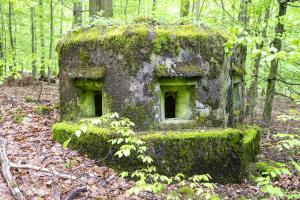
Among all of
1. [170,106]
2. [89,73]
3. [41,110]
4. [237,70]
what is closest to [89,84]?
[89,73]

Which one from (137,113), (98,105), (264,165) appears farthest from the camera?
(98,105)

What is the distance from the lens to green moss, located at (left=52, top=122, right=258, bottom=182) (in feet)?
17.6

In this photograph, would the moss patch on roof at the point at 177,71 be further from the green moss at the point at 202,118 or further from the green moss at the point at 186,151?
the green moss at the point at 186,151

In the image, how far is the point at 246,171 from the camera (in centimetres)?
618

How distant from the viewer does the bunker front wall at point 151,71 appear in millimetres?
5566

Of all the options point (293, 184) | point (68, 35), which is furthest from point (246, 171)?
point (68, 35)

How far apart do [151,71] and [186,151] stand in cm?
157

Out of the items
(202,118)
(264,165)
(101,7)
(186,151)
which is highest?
(101,7)

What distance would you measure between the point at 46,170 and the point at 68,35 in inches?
130

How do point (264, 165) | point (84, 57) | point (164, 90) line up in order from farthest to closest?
point (264, 165)
point (84, 57)
point (164, 90)

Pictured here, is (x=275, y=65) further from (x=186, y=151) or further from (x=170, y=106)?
(x=186, y=151)

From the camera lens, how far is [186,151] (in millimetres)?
5480

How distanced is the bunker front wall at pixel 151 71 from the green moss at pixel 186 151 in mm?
449

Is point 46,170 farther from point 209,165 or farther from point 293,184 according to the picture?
point 293,184
